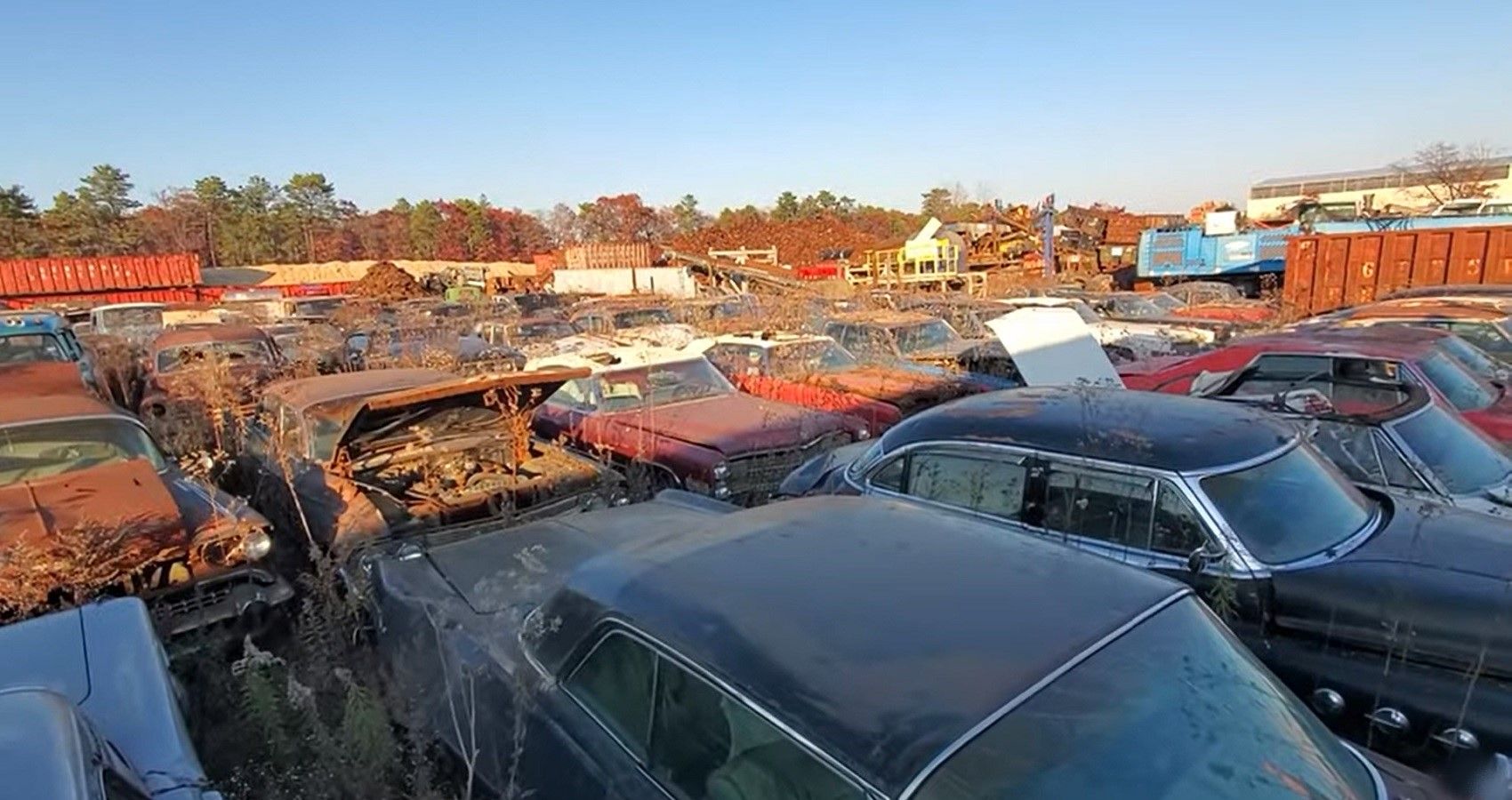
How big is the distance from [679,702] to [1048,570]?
1124 mm

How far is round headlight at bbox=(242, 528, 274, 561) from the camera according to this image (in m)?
4.51

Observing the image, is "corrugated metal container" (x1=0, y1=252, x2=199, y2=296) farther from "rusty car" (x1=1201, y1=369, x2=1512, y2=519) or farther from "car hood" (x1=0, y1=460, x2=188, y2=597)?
"rusty car" (x1=1201, y1=369, x2=1512, y2=519)

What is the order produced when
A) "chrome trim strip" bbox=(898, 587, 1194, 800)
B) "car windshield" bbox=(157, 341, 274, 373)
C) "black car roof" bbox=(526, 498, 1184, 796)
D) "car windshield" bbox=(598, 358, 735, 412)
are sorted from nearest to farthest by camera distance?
"chrome trim strip" bbox=(898, 587, 1194, 800) → "black car roof" bbox=(526, 498, 1184, 796) → "car windshield" bbox=(598, 358, 735, 412) → "car windshield" bbox=(157, 341, 274, 373)

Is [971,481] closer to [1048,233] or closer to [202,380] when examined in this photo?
[202,380]

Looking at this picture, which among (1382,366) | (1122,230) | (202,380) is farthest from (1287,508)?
(1122,230)

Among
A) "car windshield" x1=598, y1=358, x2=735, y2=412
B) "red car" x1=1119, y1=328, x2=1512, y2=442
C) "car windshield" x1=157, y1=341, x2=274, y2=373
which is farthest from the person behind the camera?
"car windshield" x1=157, y1=341, x2=274, y2=373

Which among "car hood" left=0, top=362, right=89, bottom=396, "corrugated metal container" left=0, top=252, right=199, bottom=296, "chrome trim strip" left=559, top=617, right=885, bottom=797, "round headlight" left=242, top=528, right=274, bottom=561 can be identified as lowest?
"round headlight" left=242, top=528, right=274, bottom=561

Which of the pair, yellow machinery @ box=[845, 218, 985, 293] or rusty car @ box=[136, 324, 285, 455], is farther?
yellow machinery @ box=[845, 218, 985, 293]

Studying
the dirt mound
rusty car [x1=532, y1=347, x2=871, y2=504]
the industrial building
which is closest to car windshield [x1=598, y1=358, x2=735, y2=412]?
rusty car [x1=532, y1=347, x2=871, y2=504]

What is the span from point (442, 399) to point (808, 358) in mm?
5615

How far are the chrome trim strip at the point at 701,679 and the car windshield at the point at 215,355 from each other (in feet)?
34.1

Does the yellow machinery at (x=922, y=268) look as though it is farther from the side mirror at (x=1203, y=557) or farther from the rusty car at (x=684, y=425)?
the side mirror at (x=1203, y=557)

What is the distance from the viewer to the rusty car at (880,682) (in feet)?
5.51

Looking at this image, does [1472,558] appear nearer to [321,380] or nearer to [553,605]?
[553,605]
